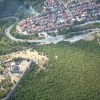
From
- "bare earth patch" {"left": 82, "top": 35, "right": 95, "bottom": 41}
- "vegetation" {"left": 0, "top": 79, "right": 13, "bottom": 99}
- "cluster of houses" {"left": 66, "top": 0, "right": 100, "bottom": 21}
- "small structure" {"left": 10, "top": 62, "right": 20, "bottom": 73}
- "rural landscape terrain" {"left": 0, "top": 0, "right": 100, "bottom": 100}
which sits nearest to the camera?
"vegetation" {"left": 0, "top": 79, "right": 13, "bottom": 99}

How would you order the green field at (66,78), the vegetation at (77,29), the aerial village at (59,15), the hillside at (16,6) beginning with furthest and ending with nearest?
the hillside at (16,6) → the aerial village at (59,15) → the vegetation at (77,29) → the green field at (66,78)

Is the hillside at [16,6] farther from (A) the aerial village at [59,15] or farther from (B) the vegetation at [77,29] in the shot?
(B) the vegetation at [77,29]

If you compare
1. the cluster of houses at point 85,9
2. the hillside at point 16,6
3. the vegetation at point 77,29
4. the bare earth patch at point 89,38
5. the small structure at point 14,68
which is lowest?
the bare earth patch at point 89,38

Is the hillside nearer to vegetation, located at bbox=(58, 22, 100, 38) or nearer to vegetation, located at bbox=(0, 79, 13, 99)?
vegetation, located at bbox=(58, 22, 100, 38)

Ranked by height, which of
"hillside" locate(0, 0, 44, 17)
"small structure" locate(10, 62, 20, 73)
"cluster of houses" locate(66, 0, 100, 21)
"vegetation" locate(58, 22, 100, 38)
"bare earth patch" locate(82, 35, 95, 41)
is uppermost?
"hillside" locate(0, 0, 44, 17)

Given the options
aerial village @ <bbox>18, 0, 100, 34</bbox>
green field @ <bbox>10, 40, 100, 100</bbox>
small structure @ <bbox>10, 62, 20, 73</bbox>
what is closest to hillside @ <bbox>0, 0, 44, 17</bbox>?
aerial village @ <bbox>18, 0, 100, 34</bbox>

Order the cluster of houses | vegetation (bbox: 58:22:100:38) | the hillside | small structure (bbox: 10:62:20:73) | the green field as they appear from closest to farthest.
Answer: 1. the green field
2. small structure (bbox: 10:62:20:73)
3. vegetation (bbox: 58:22:100:38)
4. the cluster of houses
5. the hillside

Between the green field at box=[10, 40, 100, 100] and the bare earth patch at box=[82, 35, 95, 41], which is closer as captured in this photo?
the green field at box=[10, 40, 100, 100]

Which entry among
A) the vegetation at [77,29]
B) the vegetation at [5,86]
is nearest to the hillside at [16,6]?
the vegetation at [77,29]

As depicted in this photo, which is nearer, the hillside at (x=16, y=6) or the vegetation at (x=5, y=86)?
the vegetation at (x=5, y=86)

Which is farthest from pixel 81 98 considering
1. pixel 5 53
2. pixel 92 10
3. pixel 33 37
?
pixel 92 10
